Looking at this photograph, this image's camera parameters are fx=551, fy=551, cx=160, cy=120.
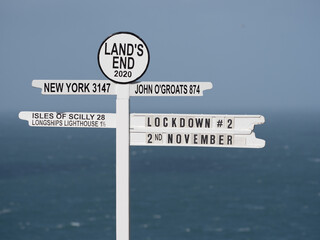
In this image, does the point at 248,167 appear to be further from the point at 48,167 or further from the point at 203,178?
the point at 48,167

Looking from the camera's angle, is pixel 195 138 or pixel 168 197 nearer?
pixel 195 138

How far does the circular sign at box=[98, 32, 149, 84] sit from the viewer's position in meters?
9.00

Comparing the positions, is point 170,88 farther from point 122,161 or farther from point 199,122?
point 122,161

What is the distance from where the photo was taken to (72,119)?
960 cm

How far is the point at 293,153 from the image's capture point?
194m

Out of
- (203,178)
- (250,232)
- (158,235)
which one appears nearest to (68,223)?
(158,235)

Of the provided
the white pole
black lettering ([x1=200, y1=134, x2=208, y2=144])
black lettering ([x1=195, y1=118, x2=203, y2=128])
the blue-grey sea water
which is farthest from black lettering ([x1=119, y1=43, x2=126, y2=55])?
the blue-grey sea water

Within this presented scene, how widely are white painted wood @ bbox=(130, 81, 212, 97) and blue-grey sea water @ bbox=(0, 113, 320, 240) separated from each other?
8420 centimetres

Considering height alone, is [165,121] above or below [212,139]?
above

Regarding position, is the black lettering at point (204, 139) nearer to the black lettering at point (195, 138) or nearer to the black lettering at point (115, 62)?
the black lettering at point (195, 138)

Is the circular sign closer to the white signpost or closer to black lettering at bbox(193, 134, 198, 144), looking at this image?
the white signpost

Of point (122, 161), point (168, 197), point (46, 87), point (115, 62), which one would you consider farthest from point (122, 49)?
point (168, 197)

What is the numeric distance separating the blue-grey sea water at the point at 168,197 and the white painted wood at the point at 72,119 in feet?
274

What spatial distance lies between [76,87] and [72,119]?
0.57 metres
